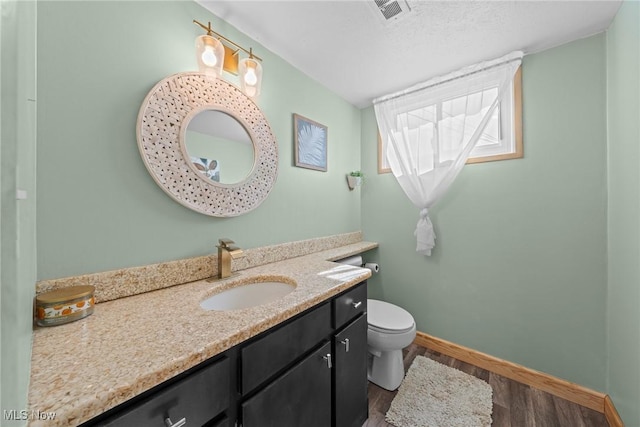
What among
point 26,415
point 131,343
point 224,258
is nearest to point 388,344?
point 224,258

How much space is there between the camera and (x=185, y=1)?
1130mm

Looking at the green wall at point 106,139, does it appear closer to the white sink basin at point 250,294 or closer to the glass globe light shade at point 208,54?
the glass globe light shade at point 208,54

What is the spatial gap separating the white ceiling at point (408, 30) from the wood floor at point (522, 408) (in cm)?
234

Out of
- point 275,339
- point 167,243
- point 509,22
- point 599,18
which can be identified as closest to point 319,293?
point 275,339

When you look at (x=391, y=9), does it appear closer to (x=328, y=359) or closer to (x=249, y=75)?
(x=249, y=75)

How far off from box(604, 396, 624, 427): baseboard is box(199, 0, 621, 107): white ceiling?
2.24m

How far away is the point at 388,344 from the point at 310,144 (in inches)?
61.6

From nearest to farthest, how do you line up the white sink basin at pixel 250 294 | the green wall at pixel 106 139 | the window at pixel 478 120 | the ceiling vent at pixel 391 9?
the green wall at pixel 106 139 → the white sink basin at pixel 250 294 → the ceiling vent at pixel 391 9 → the window at pixel 478 120

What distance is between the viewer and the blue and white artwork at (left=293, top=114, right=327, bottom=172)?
169cm

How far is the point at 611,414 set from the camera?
1.27m

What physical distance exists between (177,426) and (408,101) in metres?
2.42

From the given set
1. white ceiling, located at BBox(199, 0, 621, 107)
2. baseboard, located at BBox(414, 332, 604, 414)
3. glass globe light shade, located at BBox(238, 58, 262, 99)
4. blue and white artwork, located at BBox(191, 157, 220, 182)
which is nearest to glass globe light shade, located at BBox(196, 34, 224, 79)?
glass globe light shade, located at BBox(238, 58, 262, 99)

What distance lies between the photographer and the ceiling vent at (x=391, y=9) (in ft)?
3.91

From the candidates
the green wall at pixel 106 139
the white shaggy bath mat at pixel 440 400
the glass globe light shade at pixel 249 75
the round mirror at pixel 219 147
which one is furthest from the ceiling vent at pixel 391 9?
the white shaggy bath mat at pixel 440 400
